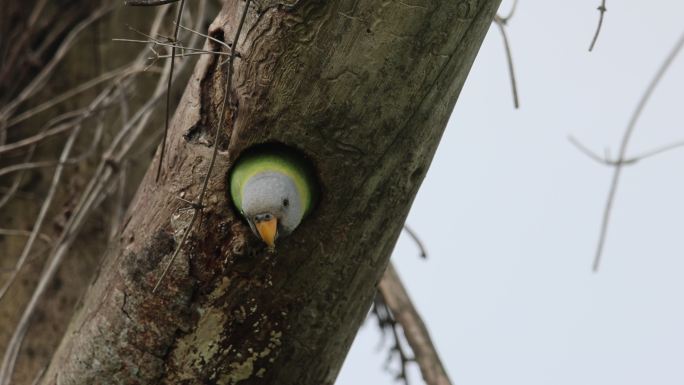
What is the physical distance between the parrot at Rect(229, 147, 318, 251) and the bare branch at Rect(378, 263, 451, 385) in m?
0.81

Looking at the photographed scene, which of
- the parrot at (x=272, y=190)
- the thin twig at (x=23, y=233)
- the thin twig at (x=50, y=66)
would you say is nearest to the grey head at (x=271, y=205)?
the parrot at (x=272, y=190)

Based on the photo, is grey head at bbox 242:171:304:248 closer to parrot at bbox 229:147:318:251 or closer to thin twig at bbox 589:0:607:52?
parrot at bbox 229:147:318:251

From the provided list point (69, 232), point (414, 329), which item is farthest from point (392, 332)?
point (69, 232)

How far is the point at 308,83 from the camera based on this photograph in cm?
185

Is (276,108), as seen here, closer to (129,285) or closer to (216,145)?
(216,145)

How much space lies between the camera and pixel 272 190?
1.90m

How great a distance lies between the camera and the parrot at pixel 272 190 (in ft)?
6.11

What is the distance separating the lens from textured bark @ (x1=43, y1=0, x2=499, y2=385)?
6.01ft

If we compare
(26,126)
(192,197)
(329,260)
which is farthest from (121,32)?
(329,260)

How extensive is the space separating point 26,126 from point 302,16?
1.67 meters

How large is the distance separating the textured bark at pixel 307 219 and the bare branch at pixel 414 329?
47 centimetres

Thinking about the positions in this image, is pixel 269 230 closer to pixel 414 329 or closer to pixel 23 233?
pixel 414 329

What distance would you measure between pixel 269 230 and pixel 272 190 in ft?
0.34

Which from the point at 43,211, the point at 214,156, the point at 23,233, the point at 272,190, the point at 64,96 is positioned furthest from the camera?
the point at 64,96
